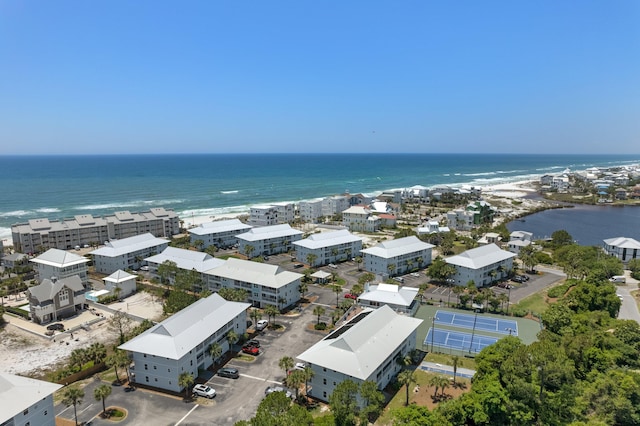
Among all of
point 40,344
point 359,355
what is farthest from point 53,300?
point 359,355

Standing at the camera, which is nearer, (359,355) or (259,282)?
(359,355)

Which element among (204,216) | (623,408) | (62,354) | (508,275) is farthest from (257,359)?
(204,216)

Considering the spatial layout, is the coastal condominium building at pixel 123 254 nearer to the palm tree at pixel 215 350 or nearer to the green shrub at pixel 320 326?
the palm tree at pixel 215 350

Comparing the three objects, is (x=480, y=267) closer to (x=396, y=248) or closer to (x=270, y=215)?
(x=396, y=248)

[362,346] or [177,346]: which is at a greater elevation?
[177,346]

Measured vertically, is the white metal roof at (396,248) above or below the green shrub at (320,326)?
above

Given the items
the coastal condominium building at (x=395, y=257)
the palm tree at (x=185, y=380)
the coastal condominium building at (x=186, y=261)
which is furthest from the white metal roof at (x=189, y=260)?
the palm tree at (x=185, y=380)
